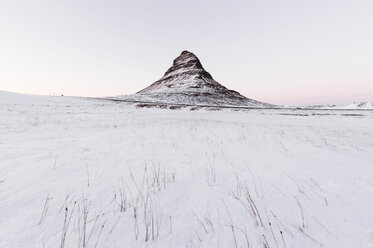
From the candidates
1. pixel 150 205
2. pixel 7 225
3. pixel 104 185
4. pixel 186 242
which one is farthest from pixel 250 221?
pixel 7 225

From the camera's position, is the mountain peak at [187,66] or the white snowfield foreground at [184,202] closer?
the white snowfield foreground at [184,202]

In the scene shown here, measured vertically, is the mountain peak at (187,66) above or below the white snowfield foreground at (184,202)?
above

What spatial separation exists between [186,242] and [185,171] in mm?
1673

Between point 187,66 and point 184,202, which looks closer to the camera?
point 184,202

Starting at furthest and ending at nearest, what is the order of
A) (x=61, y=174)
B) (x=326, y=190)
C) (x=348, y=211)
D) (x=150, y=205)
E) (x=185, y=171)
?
(x=185, y=171), (x=61, y=174), (x=326, y=190), (x=150, y=205), (x=348, y=211)

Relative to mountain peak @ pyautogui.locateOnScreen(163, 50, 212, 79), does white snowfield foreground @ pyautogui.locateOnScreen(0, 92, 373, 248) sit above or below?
below

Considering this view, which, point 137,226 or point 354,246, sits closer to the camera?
point 354,246

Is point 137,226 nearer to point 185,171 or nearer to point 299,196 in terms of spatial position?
point 185,171

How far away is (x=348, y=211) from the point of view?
6.29 feet

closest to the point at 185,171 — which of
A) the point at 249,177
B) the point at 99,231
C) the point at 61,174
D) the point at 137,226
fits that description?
the point at 249,177

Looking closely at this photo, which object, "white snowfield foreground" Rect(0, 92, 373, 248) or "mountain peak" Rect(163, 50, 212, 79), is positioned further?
"mountain peak" Rect(163, 50, 212, 79)

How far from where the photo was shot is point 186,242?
1.52 meters

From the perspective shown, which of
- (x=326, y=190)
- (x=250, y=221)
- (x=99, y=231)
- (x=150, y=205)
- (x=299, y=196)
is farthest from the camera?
(x=326, y=190)

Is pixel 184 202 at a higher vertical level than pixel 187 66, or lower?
lower
